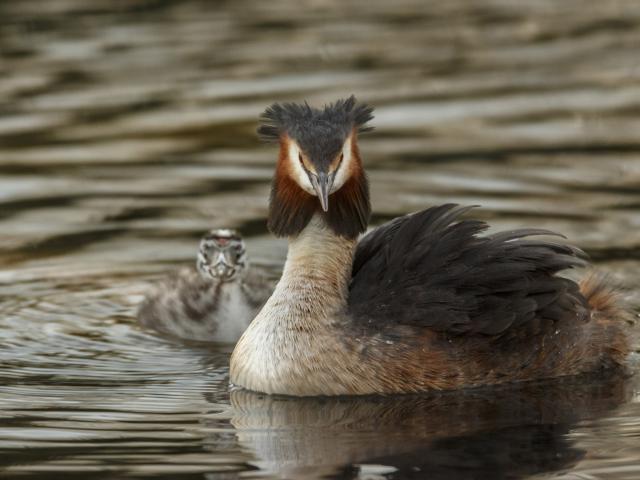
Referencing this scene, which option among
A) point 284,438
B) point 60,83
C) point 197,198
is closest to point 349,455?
point 284,438

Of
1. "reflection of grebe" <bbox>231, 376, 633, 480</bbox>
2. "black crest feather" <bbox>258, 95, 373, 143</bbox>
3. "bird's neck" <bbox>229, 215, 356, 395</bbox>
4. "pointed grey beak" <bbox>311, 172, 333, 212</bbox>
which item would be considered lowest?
"reflection of grebe" <bbox>231, 376, 633, 480</bbox>

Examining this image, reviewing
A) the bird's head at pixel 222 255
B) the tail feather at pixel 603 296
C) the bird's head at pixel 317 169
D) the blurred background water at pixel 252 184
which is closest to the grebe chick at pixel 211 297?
the bird's head at pixel 222 255

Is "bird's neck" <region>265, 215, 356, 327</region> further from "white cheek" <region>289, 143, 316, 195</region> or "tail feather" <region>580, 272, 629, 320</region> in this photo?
"tail feather" <region>580, 272, 629, 320</region>

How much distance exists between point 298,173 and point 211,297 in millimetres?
2481

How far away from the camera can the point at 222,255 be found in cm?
1105

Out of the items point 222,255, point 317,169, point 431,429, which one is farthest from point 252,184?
point 431,429

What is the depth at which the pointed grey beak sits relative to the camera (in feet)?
28.1

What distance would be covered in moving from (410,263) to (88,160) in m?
6.23

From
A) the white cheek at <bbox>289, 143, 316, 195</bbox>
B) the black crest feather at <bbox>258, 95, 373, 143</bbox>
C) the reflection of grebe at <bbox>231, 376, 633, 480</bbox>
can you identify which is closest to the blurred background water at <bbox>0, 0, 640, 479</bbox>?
the reflection of grebe at <bbox>231, 376, 633, 480</bbox>

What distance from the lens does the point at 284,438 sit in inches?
318

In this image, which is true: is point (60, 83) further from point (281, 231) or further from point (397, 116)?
point (281, 231)

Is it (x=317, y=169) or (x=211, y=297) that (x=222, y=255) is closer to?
(x=211, y=297)

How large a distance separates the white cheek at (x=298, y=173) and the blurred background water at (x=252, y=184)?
1111 mm

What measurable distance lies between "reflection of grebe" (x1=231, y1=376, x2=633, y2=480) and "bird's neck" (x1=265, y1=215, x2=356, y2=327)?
19.2 inches
